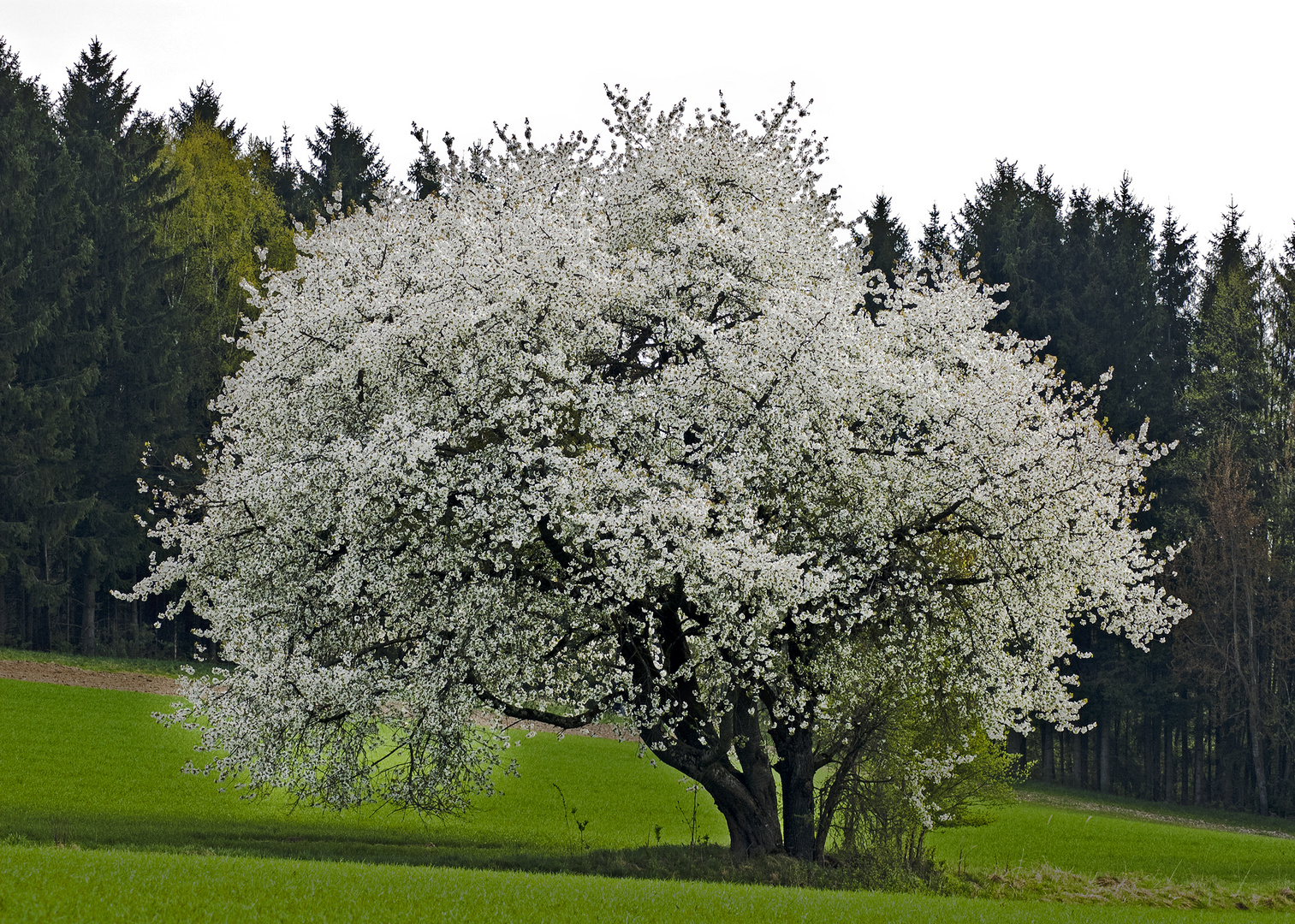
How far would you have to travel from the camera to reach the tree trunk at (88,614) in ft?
150

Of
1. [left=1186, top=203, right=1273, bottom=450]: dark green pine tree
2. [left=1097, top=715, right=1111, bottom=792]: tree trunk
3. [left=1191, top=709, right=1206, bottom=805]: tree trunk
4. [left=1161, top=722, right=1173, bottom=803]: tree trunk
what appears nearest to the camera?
[left=1186, top=203, right=1273, bottom=450]: dark green pine tree

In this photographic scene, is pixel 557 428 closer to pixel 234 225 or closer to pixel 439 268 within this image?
pixel 439 268

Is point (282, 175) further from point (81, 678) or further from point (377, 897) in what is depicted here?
point (377, 897)

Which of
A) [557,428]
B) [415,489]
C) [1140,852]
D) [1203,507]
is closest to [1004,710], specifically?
[557,428]

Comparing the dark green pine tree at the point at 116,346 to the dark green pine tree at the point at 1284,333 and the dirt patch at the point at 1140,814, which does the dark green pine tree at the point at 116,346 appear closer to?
the dirt patch at the point at 1140,814

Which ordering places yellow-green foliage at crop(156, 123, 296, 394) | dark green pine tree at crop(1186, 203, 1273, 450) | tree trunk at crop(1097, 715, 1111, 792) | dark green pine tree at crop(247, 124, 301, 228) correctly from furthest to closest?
dark green pine tree at crop(247, 124, 301, 228) → tree trunk at crop(1097, 715, 1111, 792) → yellow-green foliage at crop(156, 123, 296, 394) → dark green pine tree at crop(1186, 203, 1273, 450)

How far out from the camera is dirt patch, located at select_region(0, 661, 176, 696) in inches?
1492

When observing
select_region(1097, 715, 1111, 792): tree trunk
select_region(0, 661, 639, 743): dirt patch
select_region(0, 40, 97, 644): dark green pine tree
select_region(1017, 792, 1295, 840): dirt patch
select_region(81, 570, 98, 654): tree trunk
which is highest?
select_region(0, 40, 97, 644): dark green pine tree

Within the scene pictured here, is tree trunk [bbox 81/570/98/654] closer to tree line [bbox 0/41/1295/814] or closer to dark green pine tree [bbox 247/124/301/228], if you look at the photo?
tree line [bbox 0/41/1295/814]

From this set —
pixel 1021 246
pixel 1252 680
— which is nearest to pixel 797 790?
pixel 1252 680

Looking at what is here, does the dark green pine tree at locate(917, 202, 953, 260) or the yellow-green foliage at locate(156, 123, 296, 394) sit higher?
the dark green pine tree at locate(917, 202, 953, 260)

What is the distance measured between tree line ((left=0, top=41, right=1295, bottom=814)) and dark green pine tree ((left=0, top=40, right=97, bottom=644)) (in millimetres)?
98

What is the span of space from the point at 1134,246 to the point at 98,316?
53.2m

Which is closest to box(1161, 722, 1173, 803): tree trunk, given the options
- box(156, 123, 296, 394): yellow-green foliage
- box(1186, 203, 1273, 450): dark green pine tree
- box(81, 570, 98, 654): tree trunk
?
box(1186, 203, 1273, 450): dark green pine tree
